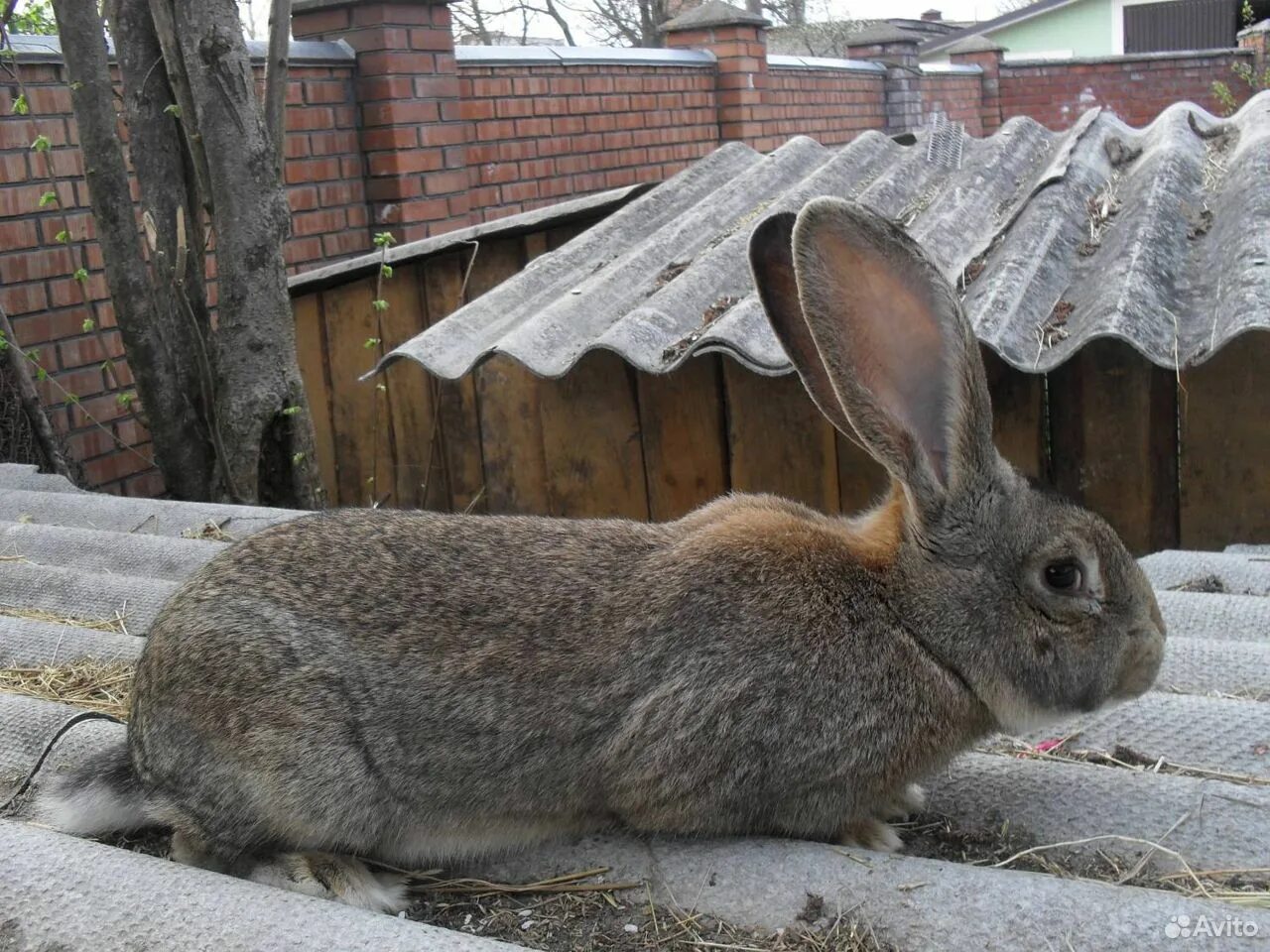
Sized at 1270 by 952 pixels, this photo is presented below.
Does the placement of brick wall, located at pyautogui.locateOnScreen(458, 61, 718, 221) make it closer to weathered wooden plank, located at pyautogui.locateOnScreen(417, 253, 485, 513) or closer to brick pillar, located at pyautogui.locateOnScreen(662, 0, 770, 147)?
brick pillar, located at pyautogui.locateOnScreen(662, 0, 770, 147)

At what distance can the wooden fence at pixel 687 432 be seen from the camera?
4871 millimetres

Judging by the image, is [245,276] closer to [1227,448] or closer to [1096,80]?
[1227,448]

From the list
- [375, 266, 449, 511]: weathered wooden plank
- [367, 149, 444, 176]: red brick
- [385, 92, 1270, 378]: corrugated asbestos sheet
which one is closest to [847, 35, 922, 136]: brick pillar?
[367, 149, 444, 176]: red brick

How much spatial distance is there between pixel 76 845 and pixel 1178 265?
4546mm

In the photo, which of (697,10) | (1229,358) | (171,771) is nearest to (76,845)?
(171,771)

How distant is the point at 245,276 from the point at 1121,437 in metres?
3.40

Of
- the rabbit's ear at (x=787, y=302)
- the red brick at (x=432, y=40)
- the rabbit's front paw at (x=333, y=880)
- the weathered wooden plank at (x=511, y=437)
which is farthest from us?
the red brick at (x=432, y=40)

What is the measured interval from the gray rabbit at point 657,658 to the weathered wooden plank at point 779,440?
271 cm

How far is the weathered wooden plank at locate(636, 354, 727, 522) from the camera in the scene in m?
5.60

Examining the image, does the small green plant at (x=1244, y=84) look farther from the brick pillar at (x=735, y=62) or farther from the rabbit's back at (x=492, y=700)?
the rabbit's back at (x=492, y=700)

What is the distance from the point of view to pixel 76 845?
7.25ft

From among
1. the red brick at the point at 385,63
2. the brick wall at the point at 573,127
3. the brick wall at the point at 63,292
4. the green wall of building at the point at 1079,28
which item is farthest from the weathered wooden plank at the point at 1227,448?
the green wall of building at the point at 1079,28

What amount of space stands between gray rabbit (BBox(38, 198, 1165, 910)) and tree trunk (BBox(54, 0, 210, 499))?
10.6ft

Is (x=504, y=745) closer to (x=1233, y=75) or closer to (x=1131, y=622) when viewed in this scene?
(x=1131, y=622)
